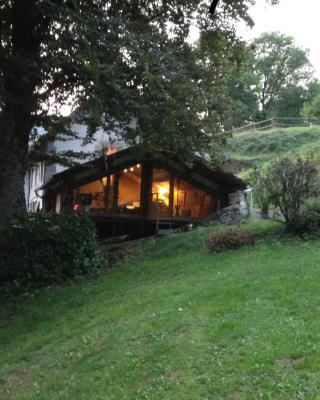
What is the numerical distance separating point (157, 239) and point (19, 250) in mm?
6579

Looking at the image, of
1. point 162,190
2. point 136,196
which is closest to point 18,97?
point 136,196

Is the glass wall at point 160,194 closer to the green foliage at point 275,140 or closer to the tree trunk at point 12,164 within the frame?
the tree trunk at point 12,164

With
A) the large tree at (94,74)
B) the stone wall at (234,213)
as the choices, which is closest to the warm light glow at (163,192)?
the stone wall at (234,213)

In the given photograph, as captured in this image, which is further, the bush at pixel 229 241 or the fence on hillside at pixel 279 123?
the fence on hillside at pixel 279 123

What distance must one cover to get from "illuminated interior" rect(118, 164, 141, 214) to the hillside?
13.9 meters

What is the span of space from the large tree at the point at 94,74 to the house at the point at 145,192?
8927mm

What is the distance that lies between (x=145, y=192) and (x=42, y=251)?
10.6m

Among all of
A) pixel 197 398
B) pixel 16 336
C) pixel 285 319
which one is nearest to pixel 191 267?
pixel 16 336

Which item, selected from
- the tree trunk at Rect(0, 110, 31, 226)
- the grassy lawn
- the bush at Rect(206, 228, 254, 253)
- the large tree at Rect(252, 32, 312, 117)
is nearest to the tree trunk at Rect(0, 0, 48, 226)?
the tree trunk at Rect(0, 110, 31, 226)

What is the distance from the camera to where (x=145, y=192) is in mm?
26172

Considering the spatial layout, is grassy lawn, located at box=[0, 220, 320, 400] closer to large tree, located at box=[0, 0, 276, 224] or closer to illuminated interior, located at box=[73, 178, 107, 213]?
large tree, located at box=[0, 0, 276, 224]

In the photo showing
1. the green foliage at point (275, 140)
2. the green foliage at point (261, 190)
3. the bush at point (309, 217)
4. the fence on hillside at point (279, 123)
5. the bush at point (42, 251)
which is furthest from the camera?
the fence on hillside at point (279, 123)

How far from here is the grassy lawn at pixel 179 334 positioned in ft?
19.8

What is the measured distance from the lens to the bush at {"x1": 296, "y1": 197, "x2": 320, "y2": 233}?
15.2 m
